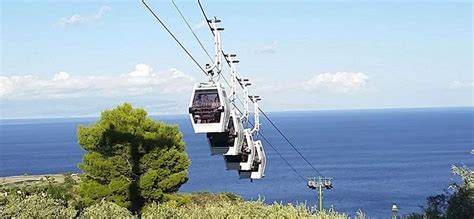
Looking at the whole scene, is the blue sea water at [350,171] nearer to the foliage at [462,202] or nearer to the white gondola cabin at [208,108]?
the foliage at [462,202]

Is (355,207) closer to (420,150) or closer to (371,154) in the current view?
(371,154)

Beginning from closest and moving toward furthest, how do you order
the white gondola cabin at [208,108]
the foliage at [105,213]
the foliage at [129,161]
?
the white gondola cabin at [208,108], the foliage at [105,213], the foliage at [129,161]

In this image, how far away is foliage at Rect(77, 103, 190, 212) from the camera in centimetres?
2270

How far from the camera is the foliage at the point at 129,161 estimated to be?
22.7 m

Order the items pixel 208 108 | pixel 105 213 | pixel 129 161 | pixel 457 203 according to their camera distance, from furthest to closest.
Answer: pixel 129 161 < pixel 457 203 < pixel 105 213 < pixel 208 108

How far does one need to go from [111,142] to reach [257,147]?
731 centimetres

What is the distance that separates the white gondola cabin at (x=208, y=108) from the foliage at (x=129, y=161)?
445 inches

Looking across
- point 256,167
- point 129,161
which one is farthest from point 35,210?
point 129,161

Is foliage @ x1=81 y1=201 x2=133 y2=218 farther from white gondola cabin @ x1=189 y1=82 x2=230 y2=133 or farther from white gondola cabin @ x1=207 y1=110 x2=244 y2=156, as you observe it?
white gondola cabin @ x1=189 y1=82 x2=230 y2=133

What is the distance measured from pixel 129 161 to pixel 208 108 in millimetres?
11956

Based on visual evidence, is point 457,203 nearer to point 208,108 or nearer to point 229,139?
point 229,139

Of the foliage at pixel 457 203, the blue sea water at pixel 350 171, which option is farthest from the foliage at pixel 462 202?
the blue sea water at pixel 350 171

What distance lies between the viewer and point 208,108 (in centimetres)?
1154

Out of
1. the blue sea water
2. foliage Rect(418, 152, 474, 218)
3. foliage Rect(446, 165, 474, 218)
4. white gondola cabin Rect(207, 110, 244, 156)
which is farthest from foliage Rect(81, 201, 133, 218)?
the blue sea water
